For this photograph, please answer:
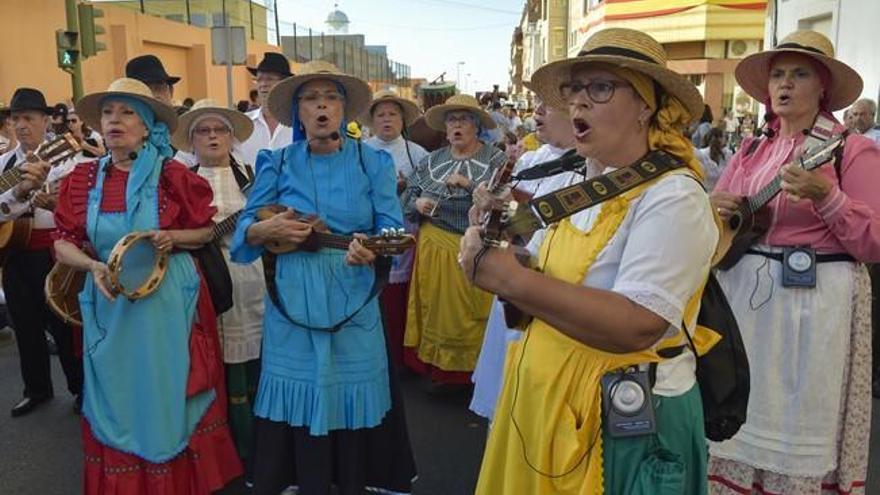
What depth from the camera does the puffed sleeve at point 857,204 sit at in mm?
2748

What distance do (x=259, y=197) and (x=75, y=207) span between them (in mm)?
841

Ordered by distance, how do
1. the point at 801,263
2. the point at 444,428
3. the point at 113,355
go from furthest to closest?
the point at 444,428 < the point at 113,355 < the point at 801,263

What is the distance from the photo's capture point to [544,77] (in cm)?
222

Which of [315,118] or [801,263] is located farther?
[315,118]

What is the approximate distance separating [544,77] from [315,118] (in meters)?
1.32

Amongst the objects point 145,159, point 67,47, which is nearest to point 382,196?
point 145,159

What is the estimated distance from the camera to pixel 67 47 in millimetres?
10523

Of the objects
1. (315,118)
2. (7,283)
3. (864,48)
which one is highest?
(864,48)

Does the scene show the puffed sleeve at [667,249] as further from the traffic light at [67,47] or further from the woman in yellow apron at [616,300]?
the traffic light at [67,47]

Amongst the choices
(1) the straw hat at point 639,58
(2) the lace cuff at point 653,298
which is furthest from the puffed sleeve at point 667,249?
(1) the straw hat at point 639,58

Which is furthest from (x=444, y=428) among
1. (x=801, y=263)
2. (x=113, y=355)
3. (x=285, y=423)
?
(x=801, y=263)

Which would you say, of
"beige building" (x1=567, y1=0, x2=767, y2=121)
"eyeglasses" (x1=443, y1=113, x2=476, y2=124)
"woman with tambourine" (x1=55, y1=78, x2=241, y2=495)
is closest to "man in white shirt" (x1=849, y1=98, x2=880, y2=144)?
"eyeglasses" (x1=443, y1=113, x2=476, y2=124)

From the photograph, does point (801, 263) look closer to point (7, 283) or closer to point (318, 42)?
point (7, 283)

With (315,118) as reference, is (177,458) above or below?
below
